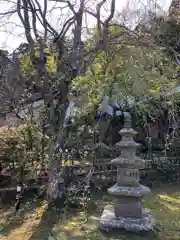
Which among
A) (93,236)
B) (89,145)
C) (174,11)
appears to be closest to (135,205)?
(93,236)

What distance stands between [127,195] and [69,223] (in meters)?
1.23

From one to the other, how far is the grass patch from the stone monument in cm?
20

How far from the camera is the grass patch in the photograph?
564 cm

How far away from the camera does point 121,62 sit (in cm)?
793

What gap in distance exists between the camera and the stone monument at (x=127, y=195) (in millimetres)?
5879

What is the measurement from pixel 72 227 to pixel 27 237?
0.86 metres

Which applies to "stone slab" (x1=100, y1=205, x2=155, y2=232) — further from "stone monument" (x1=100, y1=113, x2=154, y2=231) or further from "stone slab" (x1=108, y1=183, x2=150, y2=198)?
"stone slab" (x1=108, y1=183, x2=150, y2=198)

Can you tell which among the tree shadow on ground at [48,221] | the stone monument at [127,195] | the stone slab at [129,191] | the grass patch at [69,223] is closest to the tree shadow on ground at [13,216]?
the grass patch at [69,223]

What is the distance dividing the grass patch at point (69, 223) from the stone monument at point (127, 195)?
0.67ft

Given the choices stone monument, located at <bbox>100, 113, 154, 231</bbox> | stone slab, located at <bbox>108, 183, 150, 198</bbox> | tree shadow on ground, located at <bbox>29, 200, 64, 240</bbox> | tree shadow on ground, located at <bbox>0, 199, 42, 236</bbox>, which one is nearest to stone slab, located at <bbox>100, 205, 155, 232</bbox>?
stone monument, located at <bbox>100, 113, 154, 231</bbox>

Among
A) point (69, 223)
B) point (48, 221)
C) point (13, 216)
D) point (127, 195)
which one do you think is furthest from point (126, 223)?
point (13, 216)

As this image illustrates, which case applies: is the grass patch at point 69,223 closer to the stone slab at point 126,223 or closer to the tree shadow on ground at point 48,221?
the tree shadow on ground at point 48,221

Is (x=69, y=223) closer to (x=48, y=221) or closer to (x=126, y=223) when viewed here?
(x=48, y=221)

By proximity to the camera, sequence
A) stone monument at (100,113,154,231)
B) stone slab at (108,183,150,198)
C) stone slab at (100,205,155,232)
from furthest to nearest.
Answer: stone slab at (108,183,150,198) → stone monument at (100,113,154,231) → stone slab at (100,205,155,232)
